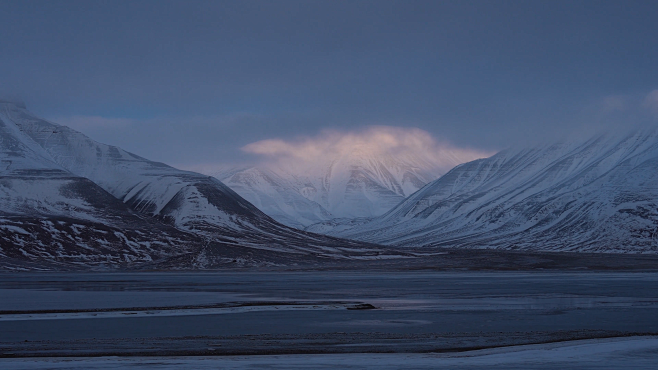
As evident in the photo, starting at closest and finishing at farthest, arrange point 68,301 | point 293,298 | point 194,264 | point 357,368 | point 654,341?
1. point 357,368
2. point 654,341
3. point 68,301
4. point 293,298
5. point 194,264

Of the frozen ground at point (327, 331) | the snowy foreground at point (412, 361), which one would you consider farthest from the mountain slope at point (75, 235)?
the snowy foreground at point (412, 361)

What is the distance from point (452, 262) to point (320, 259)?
99.1 feet

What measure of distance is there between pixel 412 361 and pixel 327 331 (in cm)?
1045

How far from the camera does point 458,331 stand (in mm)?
34062

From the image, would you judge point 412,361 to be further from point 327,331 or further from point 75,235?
point 75,235

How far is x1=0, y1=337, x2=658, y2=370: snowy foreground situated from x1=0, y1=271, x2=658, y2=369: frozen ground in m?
0.04

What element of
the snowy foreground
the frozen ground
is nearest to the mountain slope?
the frozen ground

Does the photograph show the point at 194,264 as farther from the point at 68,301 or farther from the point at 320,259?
the point at 68,301

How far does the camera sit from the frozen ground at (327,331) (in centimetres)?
2514

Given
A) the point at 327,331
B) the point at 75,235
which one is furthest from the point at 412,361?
the point at 75,235

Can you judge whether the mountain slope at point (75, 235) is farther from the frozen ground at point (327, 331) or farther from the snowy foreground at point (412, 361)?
the snowy foreground at point (412, 361)

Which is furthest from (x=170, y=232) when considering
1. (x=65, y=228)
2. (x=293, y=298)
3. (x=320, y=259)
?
(x=293, y=298)

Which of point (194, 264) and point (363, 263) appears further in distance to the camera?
point (363, 263)

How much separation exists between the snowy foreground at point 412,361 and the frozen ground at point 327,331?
40mm
